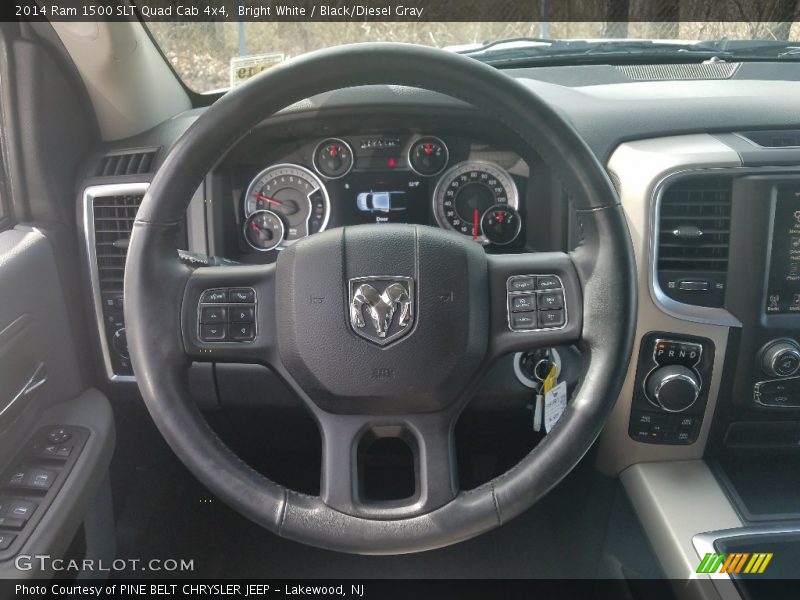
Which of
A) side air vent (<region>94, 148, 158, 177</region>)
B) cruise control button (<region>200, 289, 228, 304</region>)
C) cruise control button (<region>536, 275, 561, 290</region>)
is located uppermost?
side air vent (<region>94, 148, 158, 177</region>)

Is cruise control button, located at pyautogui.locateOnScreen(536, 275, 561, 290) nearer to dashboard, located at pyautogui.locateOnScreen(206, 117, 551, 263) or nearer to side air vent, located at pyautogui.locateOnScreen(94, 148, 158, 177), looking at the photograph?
dashboard, located at pyautogui.locateOnScreen(206, 117, 551, 263)

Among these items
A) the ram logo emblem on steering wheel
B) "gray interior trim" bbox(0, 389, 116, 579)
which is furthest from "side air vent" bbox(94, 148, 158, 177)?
the ram logo emblem on steering wheel

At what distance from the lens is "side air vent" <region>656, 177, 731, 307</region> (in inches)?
58.0

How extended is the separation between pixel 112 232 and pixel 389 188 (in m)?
0.63

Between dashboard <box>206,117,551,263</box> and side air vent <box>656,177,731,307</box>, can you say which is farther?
dashboard <box>206,117,551,263</box>

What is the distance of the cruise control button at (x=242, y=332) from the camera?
1202 millimetres

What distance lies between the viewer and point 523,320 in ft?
3.92

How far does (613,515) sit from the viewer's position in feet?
5.89

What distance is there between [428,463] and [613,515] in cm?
84

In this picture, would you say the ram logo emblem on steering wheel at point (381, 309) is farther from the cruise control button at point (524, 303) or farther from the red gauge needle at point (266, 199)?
the red gauge needle at point (266, 199)

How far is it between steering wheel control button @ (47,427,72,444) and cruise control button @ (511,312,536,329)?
1.08 meters

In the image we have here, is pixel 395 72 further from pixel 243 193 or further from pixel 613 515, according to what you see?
pixel 613 515

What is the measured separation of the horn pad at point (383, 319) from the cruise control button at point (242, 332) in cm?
5

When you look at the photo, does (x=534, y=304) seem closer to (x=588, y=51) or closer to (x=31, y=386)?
(x=588, y=51)
